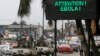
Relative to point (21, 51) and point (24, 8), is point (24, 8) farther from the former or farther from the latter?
point (21, 51)

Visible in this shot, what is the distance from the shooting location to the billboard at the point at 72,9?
13922 mm

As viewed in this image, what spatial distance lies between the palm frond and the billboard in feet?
17.5

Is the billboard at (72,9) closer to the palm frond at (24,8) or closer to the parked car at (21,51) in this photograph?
the palm frond at (24,8)

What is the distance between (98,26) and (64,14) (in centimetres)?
947

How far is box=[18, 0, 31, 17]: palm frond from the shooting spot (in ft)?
64.0

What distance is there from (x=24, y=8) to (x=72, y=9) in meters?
6.34

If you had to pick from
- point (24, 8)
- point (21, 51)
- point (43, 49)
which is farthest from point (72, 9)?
point (43, 49)

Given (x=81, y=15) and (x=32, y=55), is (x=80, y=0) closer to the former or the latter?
(x=81, y=15)

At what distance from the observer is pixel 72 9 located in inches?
547

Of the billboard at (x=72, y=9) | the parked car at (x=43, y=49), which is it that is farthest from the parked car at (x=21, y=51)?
the billboard at (x=72, y=9)

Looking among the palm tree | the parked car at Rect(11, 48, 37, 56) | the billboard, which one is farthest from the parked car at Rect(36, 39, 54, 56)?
the billboard

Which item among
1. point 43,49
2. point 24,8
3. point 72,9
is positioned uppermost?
point 24,8

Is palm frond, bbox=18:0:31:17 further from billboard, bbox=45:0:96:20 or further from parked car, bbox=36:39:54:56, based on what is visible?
parked car, bbox=36:39:54:56

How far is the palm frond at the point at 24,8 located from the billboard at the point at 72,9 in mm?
5348
